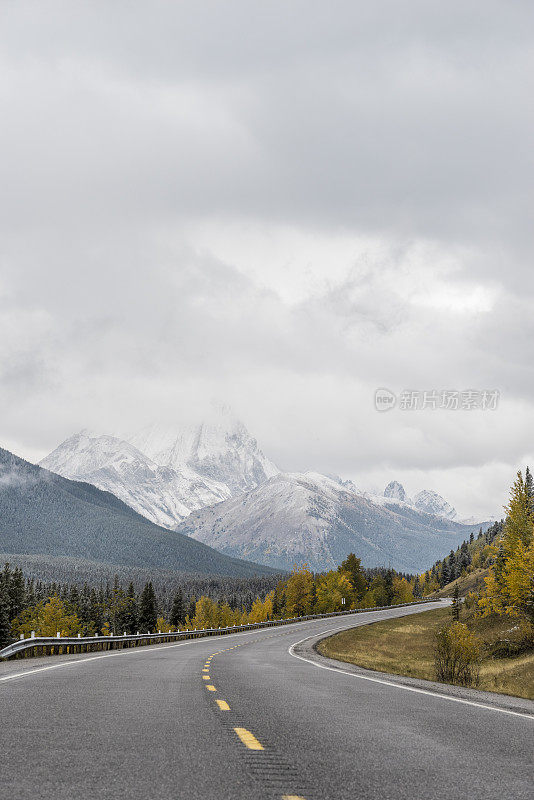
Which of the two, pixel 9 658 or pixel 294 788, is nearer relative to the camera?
pixel 294 788

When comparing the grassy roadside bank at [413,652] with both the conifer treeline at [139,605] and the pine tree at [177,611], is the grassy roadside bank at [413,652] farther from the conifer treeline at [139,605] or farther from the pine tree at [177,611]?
the pine tree at [177,611]

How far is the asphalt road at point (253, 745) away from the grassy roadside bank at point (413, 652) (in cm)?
689

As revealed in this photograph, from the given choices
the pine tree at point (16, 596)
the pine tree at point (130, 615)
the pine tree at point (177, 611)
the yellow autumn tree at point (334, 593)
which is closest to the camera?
the pine tree at point (16, 596)

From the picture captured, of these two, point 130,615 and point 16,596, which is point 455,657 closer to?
point 16,596

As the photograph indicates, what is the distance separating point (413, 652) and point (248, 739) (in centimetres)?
4199

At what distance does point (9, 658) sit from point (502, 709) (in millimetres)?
19763

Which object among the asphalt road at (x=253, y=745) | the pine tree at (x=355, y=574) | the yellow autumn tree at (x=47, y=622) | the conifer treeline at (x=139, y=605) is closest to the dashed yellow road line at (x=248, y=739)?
the asphalt road at (x=253, y=745)

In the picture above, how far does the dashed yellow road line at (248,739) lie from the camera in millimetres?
7009

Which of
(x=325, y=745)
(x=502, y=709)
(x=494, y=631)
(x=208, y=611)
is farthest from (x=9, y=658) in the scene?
(x=208, y=611)

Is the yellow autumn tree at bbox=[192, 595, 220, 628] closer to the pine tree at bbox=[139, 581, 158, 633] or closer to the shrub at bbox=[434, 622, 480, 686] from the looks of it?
the pine tree at bbox=[139, 581, 158, 633]

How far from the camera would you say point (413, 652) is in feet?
152

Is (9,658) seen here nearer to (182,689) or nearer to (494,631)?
(182,689)

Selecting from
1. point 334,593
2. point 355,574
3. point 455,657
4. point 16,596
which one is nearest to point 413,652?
point 455,657

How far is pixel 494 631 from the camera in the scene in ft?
164
